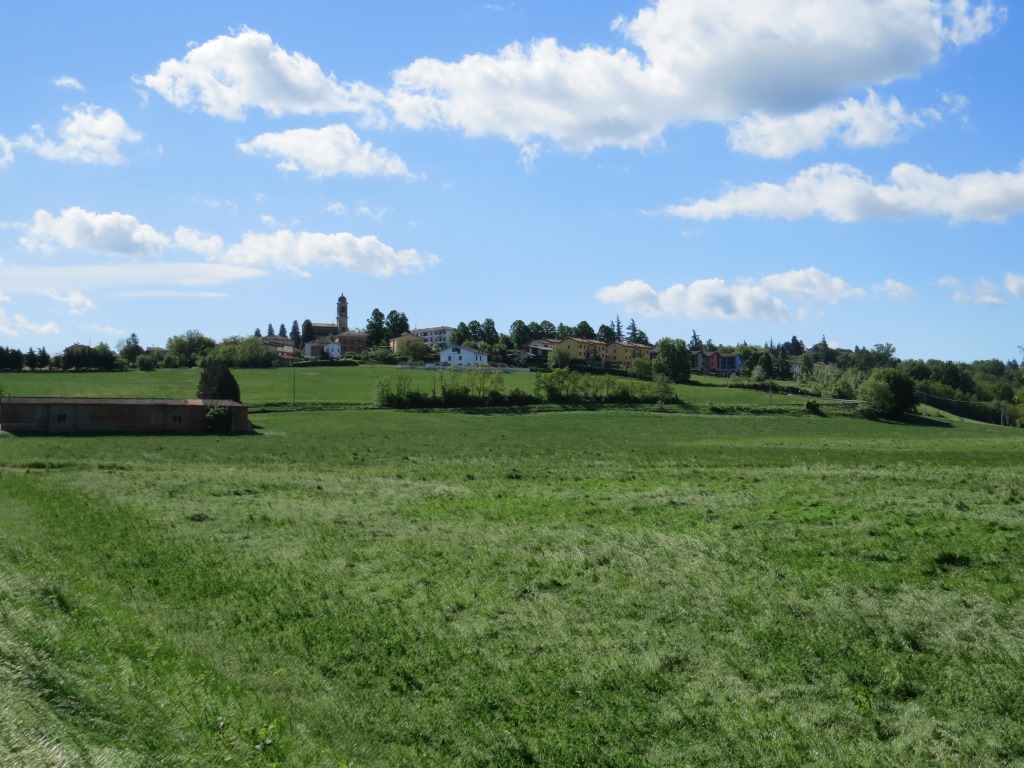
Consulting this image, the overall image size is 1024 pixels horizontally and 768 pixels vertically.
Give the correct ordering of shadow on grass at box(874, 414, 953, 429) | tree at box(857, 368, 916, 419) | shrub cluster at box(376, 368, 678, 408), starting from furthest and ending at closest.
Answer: tree at box(857, 368, 916, 419) → shadow on grass at box(874, 414, 953, 429) → shrub cluster at box(376, 368, 678, 408)

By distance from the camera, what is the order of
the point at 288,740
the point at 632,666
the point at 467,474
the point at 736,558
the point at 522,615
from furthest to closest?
the point at 467,474 → the point at 736,558 → the point at 522,615 → the point at 632,666 → the point at 288,740

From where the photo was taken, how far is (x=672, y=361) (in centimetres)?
14712

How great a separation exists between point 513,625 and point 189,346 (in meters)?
158

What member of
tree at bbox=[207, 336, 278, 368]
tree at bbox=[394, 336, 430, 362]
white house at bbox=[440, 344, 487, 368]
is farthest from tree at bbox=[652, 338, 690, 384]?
tree at bbox=[207, 336, 278, 368]

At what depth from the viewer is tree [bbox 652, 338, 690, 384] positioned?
471 ft

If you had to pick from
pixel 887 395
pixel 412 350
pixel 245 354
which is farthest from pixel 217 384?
pixel 412 350

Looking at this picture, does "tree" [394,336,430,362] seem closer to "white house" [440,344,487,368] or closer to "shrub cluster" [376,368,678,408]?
"white house" [440,344,487,368]

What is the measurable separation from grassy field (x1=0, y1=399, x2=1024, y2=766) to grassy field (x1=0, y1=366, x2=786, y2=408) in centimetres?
6670

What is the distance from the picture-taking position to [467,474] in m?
41.5

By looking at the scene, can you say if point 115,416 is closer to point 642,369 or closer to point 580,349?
point 642,369

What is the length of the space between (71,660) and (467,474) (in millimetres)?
29280

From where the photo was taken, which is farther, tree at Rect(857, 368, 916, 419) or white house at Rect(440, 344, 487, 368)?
white house at Rect(440, 344, 487, 368)

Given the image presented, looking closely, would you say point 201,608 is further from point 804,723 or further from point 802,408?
point 802,408

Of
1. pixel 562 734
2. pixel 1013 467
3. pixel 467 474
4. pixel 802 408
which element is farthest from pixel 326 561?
pixel 802 408
